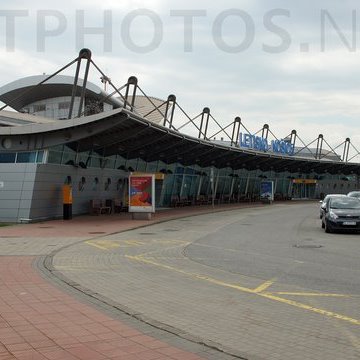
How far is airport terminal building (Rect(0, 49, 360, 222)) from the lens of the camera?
24906 mm

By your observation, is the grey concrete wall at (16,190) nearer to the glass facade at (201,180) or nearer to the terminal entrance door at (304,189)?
the glass facade at (201,180)

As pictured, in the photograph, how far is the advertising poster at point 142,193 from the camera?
2633 centimetres

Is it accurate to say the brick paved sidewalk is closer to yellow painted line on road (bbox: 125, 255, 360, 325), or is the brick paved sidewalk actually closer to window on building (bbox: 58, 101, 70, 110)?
yellow painted line on road (bbox: 125, 255, 360, 325)

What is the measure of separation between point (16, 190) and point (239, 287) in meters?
18.2

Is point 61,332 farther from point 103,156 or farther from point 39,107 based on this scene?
point 39,107

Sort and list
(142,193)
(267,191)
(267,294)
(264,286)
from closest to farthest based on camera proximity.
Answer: (267,294), (264,286), (142,193), (267,191)

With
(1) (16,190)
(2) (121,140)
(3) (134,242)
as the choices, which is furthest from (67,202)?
(3) (134,242)

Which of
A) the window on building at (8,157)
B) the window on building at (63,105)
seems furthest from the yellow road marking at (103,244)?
the window on building at (63,105)

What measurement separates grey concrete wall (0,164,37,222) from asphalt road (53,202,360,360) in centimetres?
878

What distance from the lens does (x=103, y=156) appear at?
103 feet

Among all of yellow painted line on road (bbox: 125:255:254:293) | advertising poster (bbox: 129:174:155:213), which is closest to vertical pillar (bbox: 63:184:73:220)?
advertising poster (bbox: 129:174:155:213)

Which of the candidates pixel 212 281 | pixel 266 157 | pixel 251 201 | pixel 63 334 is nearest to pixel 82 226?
pixel 212 281

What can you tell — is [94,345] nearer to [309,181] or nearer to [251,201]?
[251,201]

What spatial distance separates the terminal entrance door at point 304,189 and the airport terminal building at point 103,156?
344 centimetres
